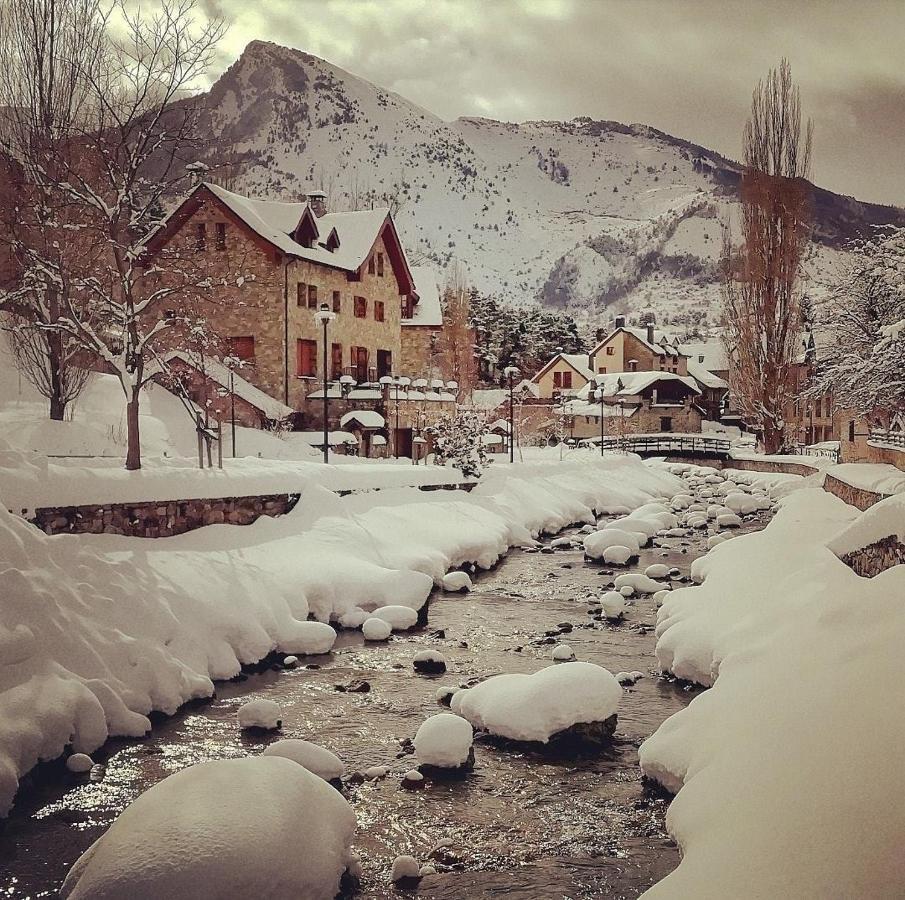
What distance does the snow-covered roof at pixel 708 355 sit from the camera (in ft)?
244

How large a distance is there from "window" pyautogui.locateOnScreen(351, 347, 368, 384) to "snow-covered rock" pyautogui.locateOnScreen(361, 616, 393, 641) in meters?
21.2

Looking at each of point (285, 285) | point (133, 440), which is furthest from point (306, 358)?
point (133, 440)

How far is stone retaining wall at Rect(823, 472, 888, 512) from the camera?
14752 millimetres

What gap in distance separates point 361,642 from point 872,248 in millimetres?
18005

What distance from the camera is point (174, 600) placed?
10.3 metres

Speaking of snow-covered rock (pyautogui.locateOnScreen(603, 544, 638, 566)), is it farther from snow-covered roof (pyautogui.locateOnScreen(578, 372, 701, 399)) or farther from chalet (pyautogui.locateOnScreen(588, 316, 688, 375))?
chalet (pyautogui.locateOnScreen(588, 316, 688, 375))

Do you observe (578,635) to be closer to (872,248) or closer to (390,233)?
(872,248)

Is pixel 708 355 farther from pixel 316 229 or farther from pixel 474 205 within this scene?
pixel 474 205

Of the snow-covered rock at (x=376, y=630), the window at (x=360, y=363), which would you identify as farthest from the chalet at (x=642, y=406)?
the snow-covered rock at (x=376, y=630)

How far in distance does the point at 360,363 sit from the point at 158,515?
21.0m

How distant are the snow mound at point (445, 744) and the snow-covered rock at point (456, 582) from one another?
731 centimetres

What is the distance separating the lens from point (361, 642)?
37.0 feet

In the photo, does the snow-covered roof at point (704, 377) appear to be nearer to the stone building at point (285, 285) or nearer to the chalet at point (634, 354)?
the chalet at point (634, 354)

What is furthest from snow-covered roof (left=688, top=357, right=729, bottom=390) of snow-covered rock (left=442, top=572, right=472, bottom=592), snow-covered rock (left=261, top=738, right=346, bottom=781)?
snow-covered rock (left=261, top=738, right=346, bottom=781)
